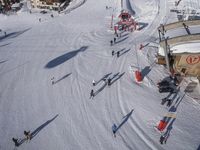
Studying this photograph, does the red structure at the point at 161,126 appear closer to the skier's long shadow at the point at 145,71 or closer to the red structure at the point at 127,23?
the skier's long shadow at the point at 145,71

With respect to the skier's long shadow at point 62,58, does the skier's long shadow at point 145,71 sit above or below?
below

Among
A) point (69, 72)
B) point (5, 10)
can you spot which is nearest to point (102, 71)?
point (69, 72)

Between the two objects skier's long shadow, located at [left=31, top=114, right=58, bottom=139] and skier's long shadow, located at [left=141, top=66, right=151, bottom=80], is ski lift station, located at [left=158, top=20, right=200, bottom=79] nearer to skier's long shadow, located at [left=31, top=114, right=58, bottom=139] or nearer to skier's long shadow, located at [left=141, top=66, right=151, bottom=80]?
skier's long shadow, located at [left=141, top=66, right=151, bottom=80]

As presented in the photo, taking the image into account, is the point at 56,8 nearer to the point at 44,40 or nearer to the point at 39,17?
the point at 39,17

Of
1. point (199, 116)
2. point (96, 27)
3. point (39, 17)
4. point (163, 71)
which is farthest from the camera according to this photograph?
point (39, 17)

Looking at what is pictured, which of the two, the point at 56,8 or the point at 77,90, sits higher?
the point at 56,8

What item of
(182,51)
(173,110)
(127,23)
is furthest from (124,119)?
(127,23)

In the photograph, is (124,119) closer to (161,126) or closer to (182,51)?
(161,126)

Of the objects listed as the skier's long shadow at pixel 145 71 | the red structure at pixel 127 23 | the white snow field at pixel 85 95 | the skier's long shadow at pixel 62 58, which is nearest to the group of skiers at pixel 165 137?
the white snow field at pixel 85 95

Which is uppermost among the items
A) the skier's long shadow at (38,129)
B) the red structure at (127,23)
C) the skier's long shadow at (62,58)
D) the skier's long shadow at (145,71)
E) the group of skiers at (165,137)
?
the red structure at (127,23)
